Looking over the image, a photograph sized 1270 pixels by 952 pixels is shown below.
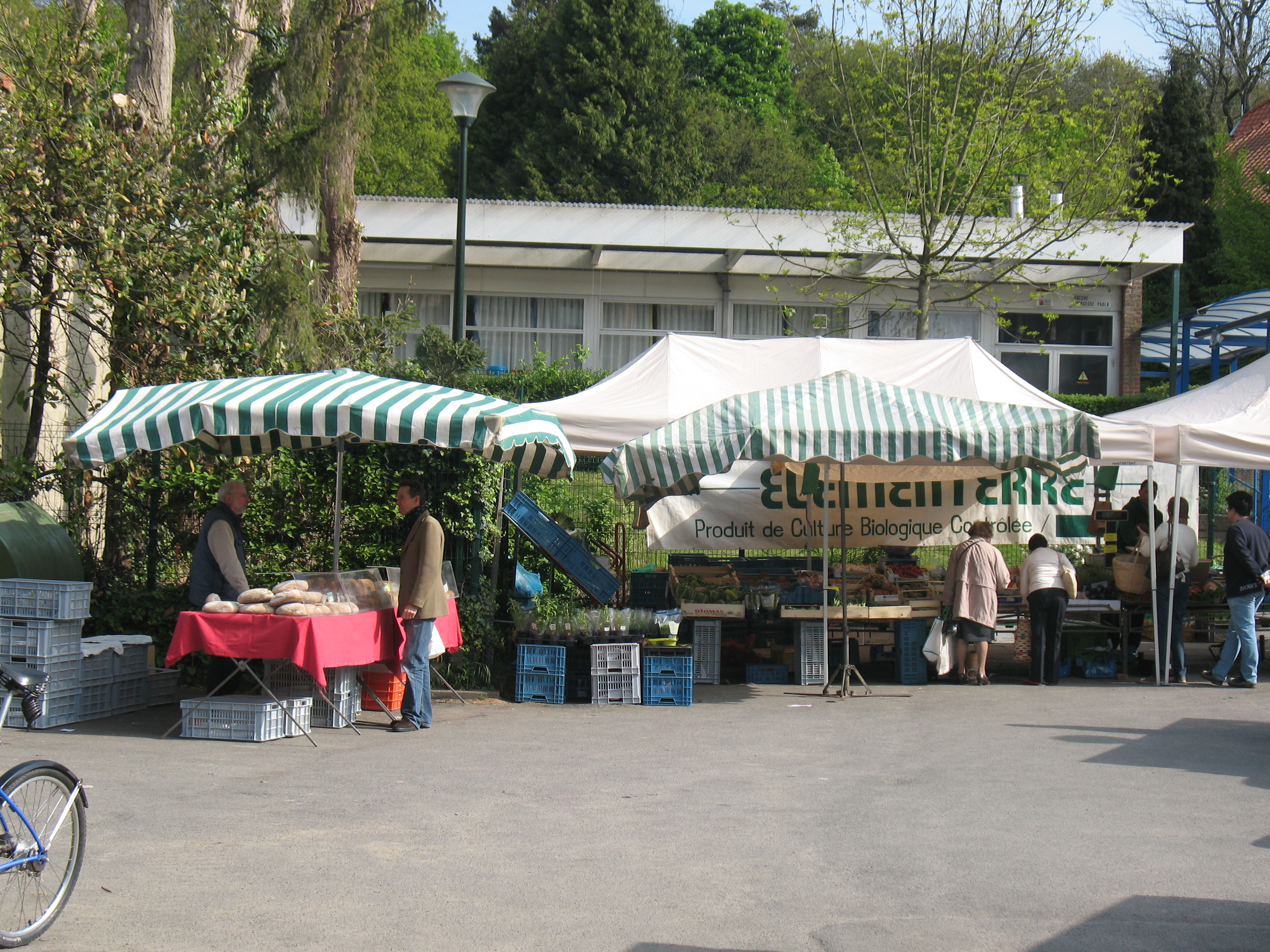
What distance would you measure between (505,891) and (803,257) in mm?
23700

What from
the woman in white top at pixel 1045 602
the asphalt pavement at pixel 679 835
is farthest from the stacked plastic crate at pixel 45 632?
the woman in white top at pixel 1045 602

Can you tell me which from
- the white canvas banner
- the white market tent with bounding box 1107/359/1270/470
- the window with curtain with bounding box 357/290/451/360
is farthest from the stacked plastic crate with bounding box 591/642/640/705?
the window with curtain with bounding box 357/290/451/360

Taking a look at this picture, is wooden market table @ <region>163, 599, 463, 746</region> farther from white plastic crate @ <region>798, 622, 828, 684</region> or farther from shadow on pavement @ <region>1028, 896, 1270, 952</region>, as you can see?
shadow on pavement @ <region>1028, 896, 1270, 952</region>

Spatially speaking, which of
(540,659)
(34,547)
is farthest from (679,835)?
(34,547)

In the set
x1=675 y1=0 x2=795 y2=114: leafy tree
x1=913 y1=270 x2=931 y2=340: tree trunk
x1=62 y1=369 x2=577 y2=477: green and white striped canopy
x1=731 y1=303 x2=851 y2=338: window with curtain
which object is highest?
x1=675 y1=0 x2=795 y2=114: leafy tree

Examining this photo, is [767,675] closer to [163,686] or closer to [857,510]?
[857,510]

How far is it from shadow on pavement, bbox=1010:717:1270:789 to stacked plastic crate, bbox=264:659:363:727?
5573 millimetres

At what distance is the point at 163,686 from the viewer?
10.3m

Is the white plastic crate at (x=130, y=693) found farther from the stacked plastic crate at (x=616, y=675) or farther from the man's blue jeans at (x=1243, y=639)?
the man's blue jeans at (x=1243, y=639)

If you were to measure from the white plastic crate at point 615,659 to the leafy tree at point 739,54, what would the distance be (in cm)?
4751

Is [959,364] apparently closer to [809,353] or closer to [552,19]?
[809,353]

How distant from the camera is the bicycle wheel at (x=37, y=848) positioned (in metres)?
4.62

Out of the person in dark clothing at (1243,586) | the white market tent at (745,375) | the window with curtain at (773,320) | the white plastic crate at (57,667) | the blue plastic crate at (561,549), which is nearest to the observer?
the white plastic crate at (57,667)

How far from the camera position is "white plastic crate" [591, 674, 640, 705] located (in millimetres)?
10852
